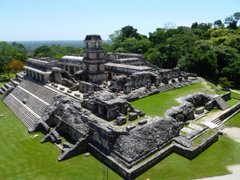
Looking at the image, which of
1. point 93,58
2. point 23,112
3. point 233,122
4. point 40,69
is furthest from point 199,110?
point 40,69

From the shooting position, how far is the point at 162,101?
30438mm

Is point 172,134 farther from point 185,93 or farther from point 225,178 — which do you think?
point 185,93

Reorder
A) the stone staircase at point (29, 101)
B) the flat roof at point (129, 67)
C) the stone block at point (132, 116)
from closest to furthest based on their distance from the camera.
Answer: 1. the stone block at point (132, 116)
2. the stone staircase at point (29, 101)
3. the flat roof at point (129, 67)

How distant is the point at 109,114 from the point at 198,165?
9102 millimetres

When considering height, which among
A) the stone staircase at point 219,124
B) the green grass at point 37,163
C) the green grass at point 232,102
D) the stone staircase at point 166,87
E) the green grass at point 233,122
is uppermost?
the stone staircase at point 166,87

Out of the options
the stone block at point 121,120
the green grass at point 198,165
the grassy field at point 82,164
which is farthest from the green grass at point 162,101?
the grassy field at point 82,164

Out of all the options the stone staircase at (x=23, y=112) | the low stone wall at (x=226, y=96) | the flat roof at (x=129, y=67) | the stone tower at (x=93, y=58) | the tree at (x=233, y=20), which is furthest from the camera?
the tree at (x=233, y=20)

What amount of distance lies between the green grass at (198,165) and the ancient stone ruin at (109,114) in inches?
22.2

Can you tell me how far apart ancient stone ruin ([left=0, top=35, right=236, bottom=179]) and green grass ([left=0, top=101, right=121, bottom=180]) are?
87 centimetres

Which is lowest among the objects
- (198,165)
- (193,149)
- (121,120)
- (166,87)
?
(198,165)

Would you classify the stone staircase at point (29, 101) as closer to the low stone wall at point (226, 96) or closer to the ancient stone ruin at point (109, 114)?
the ancient stone ruin at point (109, 114)

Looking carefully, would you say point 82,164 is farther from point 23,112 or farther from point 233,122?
point 233,122

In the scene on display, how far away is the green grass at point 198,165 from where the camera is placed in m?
19.0

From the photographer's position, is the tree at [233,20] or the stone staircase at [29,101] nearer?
the stone staircase at [29,101]
